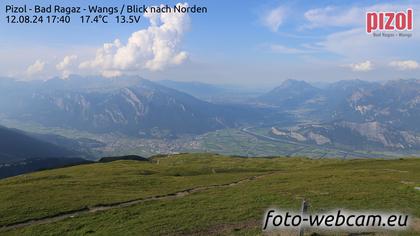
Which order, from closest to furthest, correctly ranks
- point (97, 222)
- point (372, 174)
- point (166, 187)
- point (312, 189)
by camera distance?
point (97, 222), point (312, 189), point (166, 187), point (372, 174)

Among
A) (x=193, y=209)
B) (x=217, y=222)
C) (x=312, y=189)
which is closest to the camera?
(x=217, y=222)

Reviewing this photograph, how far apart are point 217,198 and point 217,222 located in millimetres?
12847

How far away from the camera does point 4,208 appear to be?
49.9 metres

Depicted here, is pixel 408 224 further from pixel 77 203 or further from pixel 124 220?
pixel 77 203

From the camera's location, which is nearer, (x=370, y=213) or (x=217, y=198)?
(x=370, y=213)

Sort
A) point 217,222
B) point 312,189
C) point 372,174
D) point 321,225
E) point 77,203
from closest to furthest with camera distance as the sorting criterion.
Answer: point 321,225
point 217,222
point 77,203
point 312,189
point 372,174

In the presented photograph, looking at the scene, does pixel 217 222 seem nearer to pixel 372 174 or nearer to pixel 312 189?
pixel 312 189

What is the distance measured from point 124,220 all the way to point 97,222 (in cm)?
315

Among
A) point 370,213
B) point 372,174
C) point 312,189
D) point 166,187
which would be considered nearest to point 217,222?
point 370,213

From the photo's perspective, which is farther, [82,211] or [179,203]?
[179,203]

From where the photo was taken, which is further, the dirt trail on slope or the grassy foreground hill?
the dirt trail on slope

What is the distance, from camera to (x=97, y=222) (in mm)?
43781

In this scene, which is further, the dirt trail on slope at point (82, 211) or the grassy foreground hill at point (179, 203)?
the dirt trail on slope at point (82, 211)

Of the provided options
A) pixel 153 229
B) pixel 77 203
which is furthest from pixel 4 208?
pixel 153 229
